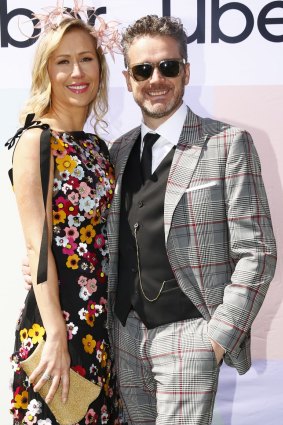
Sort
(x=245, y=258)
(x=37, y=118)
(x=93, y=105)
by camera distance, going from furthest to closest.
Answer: (x=93, y=105) < (x=37, y=118) < (x=245, y=258)

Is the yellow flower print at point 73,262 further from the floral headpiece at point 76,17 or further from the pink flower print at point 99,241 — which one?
the floral headpiece at point 76,17

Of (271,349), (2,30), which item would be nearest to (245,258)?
(271,349)

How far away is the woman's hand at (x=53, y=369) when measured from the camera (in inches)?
76.9

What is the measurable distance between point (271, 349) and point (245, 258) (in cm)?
116

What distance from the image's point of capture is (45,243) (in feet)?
6.44

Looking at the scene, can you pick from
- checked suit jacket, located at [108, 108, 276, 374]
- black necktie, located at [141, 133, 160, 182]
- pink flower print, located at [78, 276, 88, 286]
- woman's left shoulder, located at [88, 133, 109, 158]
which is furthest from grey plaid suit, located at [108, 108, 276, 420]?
woman's left shoulder, located at [88, 133, 109, 158]

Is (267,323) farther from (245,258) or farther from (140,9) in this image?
(140,9)

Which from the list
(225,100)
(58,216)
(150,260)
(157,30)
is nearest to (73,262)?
(58,216)

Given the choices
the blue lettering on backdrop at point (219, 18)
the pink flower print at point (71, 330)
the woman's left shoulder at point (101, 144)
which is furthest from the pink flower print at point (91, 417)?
the blue lettering on backdrop at point (219, 18)

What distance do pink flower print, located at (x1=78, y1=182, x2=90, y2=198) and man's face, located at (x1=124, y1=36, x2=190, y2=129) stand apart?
0.34 meters

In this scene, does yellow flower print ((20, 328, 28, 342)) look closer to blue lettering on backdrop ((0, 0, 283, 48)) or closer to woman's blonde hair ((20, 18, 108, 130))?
woman's blonde hair ((20, 18, 108, 130))

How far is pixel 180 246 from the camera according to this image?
196 cm

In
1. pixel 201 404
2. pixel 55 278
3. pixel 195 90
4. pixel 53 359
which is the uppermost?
pixel 195 90

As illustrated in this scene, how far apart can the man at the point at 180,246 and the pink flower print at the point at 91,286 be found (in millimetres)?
62
